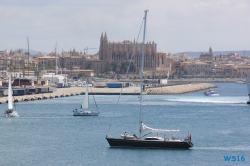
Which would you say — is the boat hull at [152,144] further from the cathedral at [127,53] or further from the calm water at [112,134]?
the cathedral at [127,53]

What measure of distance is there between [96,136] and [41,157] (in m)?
8.20

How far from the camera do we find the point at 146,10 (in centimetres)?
3647

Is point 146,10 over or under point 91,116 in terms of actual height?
over

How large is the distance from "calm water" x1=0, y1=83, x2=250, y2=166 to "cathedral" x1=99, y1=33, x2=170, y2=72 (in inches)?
4761

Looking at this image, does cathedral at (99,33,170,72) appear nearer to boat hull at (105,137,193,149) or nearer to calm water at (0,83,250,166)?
calm water at (0,83,250,166)

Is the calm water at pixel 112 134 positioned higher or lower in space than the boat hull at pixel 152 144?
lower

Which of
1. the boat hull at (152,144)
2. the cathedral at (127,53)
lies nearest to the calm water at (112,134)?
the boat hull at (152,144)

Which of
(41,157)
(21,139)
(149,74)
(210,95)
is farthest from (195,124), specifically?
(149,74)

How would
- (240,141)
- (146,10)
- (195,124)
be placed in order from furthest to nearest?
(195,124), (240,141), (146,10)

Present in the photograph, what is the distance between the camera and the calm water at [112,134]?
34844mm

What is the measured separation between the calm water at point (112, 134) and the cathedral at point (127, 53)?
4761 inches

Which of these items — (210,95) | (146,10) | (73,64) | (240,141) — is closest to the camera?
(146,10)

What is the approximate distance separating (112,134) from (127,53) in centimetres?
14946

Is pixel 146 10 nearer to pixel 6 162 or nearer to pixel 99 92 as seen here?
pixel 6 162
